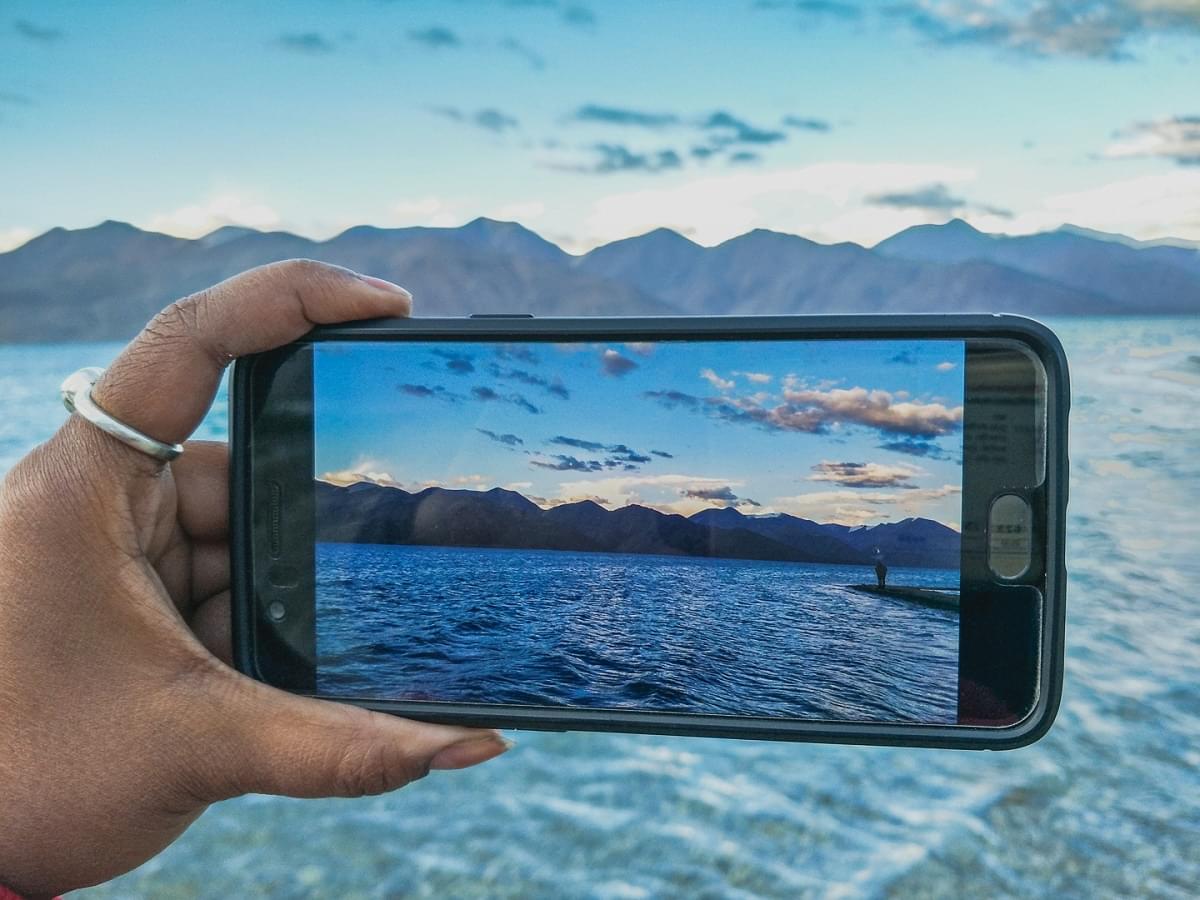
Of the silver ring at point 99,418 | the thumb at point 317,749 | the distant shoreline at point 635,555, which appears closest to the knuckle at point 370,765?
the thumb at point 317,749

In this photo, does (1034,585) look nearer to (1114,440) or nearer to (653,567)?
(653,567)

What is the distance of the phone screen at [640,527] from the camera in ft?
3.67

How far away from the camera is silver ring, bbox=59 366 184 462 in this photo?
40.0 inches

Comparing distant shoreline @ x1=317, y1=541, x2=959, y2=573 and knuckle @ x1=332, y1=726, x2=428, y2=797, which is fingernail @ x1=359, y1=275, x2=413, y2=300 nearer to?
distant shoreline @ x1=317, y1=541, x2=959, y2=573

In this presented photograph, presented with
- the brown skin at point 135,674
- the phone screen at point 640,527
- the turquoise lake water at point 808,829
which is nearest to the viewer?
the brown skin at point 135,674

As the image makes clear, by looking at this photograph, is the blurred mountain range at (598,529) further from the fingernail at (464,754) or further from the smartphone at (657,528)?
the fingernail at (464,754)

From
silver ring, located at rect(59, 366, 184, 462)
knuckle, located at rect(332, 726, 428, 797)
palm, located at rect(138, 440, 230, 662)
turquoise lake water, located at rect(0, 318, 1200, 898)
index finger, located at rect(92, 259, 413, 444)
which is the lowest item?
turquoise lake water, located at rect(0, 318, 1200, 898)

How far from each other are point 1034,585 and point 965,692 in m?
0.15

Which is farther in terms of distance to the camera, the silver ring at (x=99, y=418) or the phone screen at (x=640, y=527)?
the phone screen at (x=640, y=527)

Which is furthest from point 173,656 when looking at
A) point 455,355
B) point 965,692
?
point 965,692

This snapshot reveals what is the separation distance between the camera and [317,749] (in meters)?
1.04

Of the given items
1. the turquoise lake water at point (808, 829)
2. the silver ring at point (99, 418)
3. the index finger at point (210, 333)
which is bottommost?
the turquoise lake water at point (808, 829)

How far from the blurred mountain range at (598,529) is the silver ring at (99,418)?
0.19 m

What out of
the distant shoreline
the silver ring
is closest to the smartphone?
the distant shoreline
